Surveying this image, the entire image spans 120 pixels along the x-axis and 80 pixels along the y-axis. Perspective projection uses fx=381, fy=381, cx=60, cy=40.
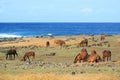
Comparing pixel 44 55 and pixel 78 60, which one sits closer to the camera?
pixel 78 60

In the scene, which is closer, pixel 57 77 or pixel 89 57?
pixel 57 77

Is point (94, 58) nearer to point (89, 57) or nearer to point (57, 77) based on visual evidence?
point (89, 57)

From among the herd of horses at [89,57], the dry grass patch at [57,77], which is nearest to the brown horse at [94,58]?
the herd of horses at [89,57]

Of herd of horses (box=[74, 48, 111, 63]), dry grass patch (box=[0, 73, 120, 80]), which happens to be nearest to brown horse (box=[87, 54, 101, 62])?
herd of horses (box=[74, 48, 111, 63])

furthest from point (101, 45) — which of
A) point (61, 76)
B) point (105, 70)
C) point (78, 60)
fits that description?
point (61, 76)

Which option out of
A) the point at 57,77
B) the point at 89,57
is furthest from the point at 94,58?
the point at 57,77

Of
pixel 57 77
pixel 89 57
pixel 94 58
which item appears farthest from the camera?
pixel 89 57

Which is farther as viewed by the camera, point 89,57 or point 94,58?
point 89,57

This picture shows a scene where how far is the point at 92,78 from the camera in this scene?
23.6 metres

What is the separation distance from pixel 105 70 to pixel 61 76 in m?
4.89

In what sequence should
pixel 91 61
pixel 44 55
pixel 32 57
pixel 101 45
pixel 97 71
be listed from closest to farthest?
pixel 97 71
pixel 91 61
pixel 32 57
pixel 44 55
pixel 101 45

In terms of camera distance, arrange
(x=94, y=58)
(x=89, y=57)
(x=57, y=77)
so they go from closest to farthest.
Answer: (x=57, y=77), (x=94, y=58), (x=89, y=57)

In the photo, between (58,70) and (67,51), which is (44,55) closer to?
(67,51)

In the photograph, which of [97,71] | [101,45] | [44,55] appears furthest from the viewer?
[101,45]
